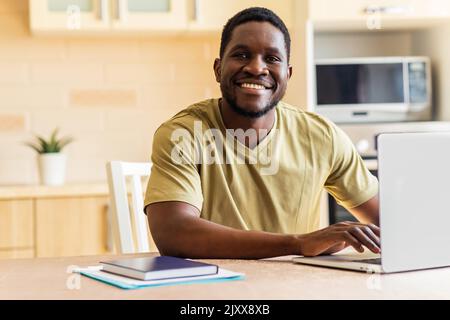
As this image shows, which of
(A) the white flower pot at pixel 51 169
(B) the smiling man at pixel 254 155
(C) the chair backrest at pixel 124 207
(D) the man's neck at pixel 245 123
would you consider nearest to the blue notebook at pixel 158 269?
(B) the smiling man at pixel 254 155

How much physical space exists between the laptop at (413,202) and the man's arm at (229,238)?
0.31 feet

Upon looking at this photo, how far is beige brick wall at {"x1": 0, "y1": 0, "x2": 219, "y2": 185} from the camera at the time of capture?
3.56 meters

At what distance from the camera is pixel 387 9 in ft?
11.0

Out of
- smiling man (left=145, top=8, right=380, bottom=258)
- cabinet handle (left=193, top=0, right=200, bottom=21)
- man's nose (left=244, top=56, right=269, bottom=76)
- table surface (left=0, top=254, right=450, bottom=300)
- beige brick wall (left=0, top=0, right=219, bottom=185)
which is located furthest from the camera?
beige brick wall (left=0, top=0, right=219, bottom=185)

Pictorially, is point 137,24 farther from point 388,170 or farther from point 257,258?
point 388,170

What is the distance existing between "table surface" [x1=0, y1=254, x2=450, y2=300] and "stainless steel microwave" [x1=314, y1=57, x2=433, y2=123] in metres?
2.00

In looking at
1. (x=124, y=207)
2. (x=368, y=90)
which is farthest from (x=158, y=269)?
(x=368, y=90)

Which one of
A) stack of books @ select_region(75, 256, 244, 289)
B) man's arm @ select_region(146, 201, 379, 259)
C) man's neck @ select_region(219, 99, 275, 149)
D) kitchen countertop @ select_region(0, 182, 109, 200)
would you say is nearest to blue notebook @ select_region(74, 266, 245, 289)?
stack of books @ select_region(75, 256, 244, 289)

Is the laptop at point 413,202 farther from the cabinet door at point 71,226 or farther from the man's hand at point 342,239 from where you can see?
the cabinet door at point 71,226

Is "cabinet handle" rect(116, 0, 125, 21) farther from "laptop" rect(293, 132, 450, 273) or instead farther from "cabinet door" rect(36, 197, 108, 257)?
"laptop" rect(293, 132, 450, 273)

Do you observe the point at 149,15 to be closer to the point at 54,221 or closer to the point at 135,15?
the point at 135,15

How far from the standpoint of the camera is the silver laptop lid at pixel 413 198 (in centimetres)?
127

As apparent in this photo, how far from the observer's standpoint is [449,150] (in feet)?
4.42

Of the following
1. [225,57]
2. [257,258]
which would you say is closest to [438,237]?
[257,258]
